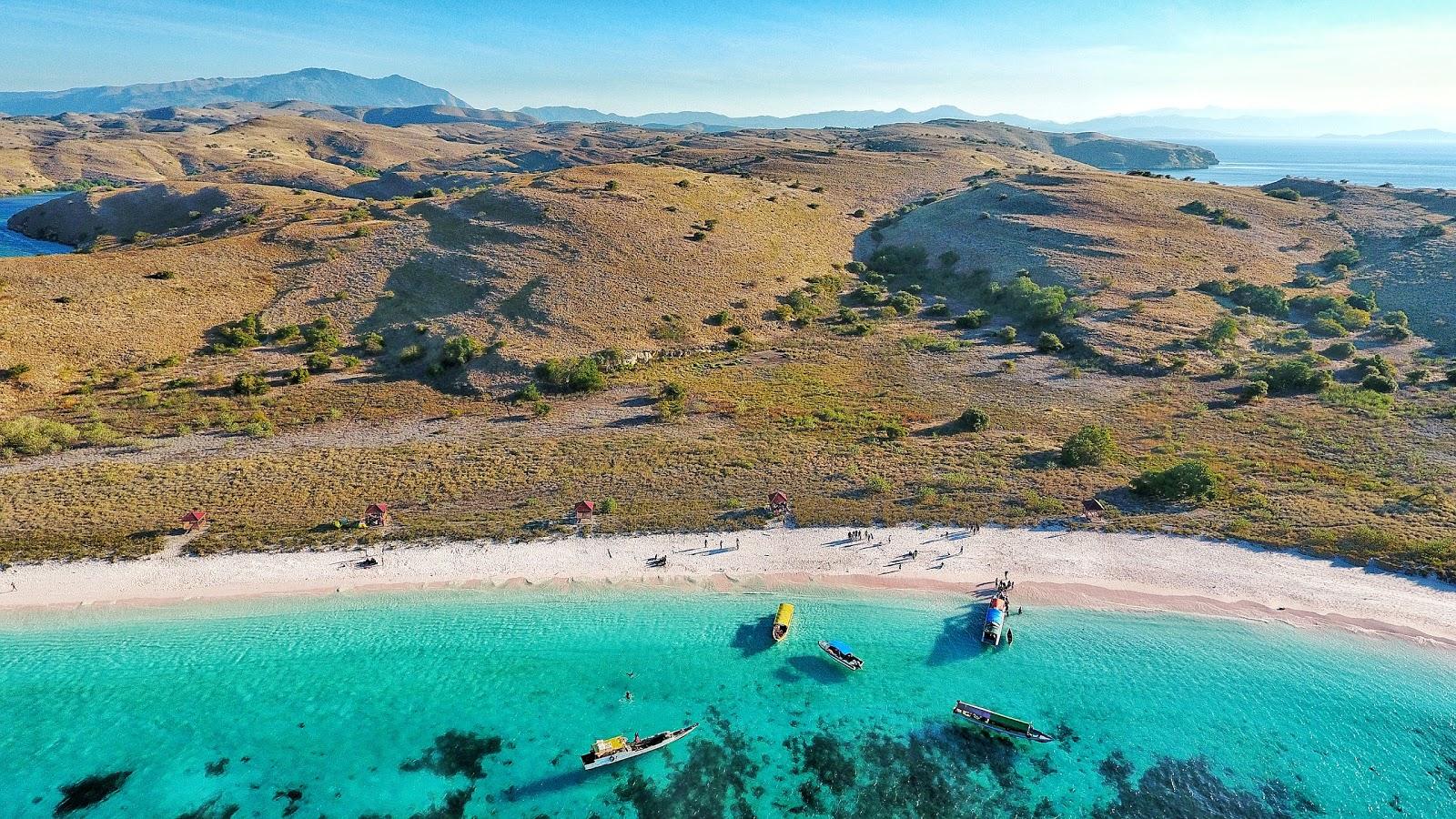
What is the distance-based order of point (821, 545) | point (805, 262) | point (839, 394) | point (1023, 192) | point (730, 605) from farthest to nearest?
point (1023, 192)
point (805, 262)
point (839, 394)
point (821, 545)
point (730, 605)

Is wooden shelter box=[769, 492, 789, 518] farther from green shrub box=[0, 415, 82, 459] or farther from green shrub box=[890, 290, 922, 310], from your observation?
green shrub box=[890, 290, 922, 310]

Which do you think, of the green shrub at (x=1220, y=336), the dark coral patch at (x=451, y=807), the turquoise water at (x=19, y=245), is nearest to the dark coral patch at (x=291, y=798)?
the dark coral patch at (x=451, y=807)

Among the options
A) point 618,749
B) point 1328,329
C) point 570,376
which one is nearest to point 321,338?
point 570,376

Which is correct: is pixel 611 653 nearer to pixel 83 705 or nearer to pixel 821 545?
pixel 821 545

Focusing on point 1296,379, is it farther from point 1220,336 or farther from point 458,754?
point 458,754

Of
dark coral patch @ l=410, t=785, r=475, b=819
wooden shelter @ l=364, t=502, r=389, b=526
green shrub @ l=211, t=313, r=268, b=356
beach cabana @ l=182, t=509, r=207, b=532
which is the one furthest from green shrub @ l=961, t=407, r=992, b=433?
green shrub @ l=211, t=313, r=268, b=356

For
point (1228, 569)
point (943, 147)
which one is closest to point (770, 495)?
point (1228, 569)
